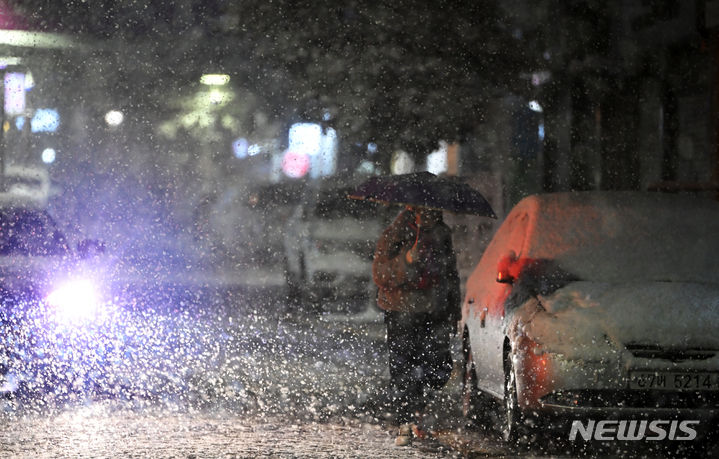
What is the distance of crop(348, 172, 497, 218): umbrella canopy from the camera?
Result: 935 centimetres

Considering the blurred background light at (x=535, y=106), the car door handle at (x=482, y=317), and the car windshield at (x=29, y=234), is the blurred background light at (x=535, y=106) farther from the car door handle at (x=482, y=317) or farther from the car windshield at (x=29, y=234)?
the car door handle at (x=482, y=317)

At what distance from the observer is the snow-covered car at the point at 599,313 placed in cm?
768

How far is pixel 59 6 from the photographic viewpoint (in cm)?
4438

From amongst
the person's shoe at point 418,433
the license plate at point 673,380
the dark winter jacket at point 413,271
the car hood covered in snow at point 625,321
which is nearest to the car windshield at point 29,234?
the dark winter jacket at point 413,271

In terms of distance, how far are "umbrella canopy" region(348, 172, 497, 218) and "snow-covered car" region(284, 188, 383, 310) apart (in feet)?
31.5

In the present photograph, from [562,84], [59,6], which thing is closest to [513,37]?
[562,84]

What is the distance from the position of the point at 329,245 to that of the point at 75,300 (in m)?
8.64

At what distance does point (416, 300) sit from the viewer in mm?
9195

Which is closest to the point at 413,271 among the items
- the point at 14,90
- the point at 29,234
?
the point at 29,234

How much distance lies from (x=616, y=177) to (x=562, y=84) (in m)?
2.05

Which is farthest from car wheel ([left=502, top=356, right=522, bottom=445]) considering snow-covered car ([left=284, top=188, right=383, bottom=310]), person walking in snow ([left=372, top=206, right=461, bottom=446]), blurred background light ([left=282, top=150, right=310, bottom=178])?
blurred background light ([left=282, top=150, right=310, bottom=178])

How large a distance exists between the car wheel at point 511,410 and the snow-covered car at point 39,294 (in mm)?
3749

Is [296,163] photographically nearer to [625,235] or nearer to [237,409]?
[237,409]

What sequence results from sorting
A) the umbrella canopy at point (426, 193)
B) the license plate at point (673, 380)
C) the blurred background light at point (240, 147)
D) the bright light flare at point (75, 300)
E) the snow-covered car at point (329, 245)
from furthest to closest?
the blurred background light at point (240, 147) → the snow-covered car at point (329, 245) → the bright light flare at point (75, 300) → the umbrella canopy at point (426, 193) → the license plate at point (673, 380)
